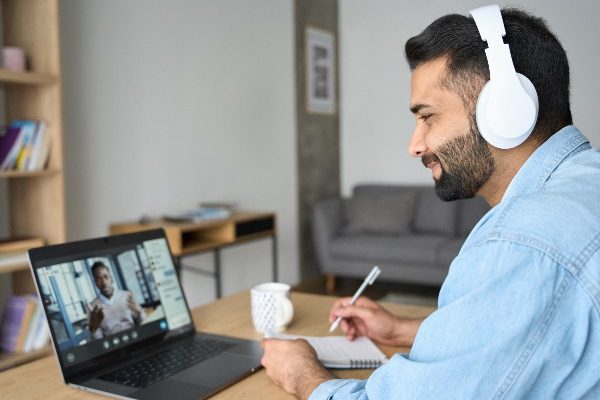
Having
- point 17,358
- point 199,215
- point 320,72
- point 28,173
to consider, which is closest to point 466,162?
point 28,173

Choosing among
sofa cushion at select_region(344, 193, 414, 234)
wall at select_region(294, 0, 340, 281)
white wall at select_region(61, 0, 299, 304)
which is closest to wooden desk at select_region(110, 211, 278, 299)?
white wall at select_region(61, 0, 299, 304)

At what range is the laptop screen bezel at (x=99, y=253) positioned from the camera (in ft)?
3.24

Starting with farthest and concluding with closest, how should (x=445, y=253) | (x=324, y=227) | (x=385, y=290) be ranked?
(x=385, y=290) → (x=324, y=227) → (x=445, y=253)

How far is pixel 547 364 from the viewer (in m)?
0.63

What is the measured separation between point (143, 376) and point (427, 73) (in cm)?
66

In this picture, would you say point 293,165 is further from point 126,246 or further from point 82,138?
point 126,246

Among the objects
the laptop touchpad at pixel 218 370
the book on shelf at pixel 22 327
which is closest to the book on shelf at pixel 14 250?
the book on shelf at pixel 22 327

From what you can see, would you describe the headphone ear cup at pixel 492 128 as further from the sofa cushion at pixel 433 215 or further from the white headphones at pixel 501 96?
the sofa cushion at pixel 433 215

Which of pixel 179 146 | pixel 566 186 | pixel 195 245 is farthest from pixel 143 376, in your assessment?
pixel 179 146

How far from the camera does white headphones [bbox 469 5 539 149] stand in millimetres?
803

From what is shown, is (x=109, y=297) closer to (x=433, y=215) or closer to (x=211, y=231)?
(x=211, y=231)

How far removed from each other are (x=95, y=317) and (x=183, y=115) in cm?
274

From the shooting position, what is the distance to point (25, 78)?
2.36 metres

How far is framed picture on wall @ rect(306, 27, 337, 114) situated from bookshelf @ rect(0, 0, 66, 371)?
2687mm
